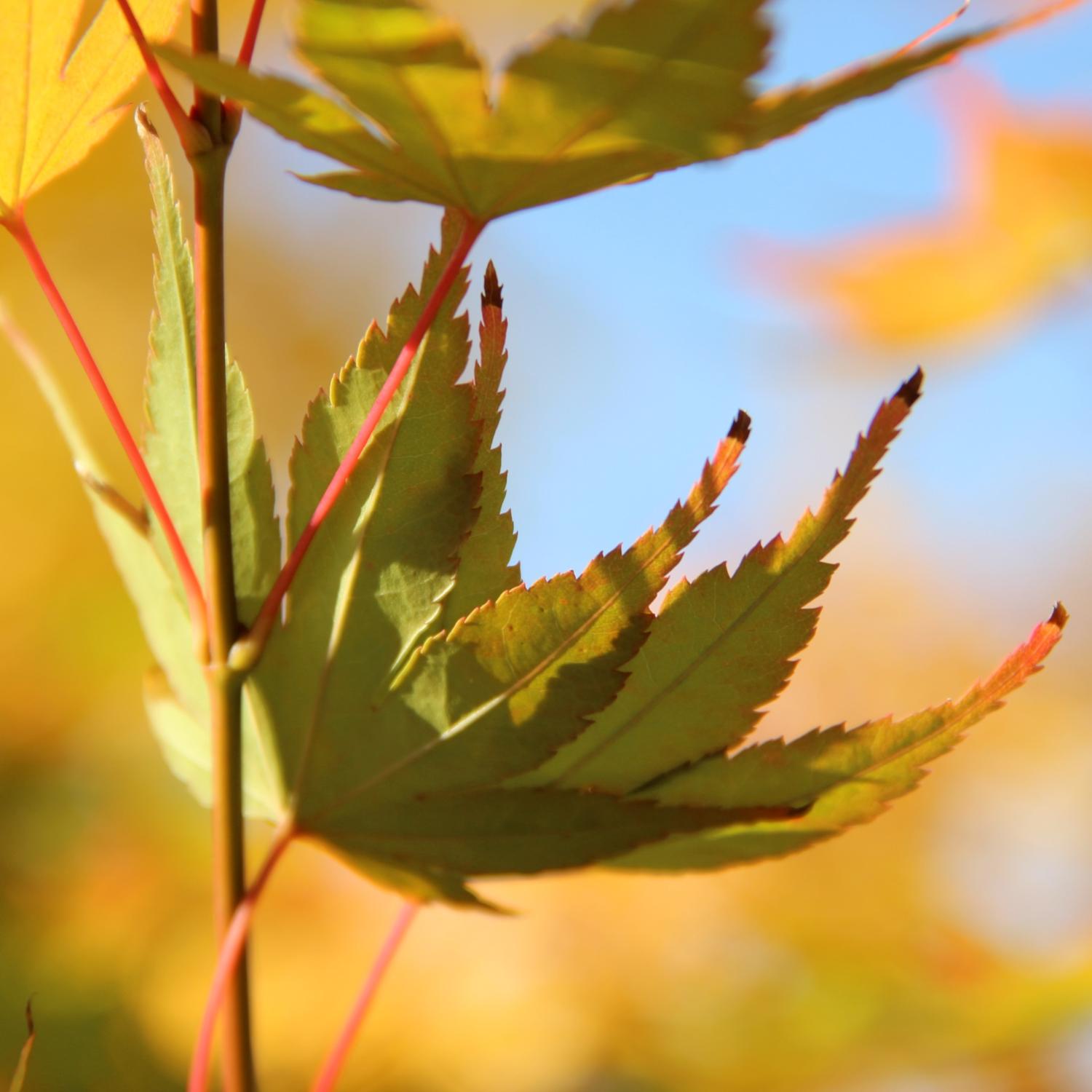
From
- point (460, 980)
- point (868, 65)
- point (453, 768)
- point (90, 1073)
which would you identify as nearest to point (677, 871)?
point (453, 768)

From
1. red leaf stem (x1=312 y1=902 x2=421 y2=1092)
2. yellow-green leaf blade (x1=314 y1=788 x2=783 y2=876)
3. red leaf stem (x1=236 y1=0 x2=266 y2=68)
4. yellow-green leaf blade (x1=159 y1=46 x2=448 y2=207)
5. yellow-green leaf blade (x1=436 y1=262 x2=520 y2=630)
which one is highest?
red leaf stem (x1=236 y1=0 x2=266 y2=68)

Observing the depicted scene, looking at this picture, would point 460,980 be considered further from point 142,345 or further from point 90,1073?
point 142,345

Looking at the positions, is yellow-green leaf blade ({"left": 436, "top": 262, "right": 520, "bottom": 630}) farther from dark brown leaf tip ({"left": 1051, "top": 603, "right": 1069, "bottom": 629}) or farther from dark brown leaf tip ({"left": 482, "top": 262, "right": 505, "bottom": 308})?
dark brown leaf tip ({"left": 1051, "top": 603, "right": 1069, "bottom": 629})

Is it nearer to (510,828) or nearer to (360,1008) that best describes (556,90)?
(510,828)

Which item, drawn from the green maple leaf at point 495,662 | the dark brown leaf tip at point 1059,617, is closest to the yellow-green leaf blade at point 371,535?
the green maple leaf at point 495,662

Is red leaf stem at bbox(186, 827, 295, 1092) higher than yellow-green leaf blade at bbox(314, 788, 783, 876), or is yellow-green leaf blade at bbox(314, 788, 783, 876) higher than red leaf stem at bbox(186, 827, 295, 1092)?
yellow-green leaf blade at bbox(314, 788, 783, 876)

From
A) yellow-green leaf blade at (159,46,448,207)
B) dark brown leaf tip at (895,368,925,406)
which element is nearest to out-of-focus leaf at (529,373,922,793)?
dark brown leaf tip at (895,368,925,406)
